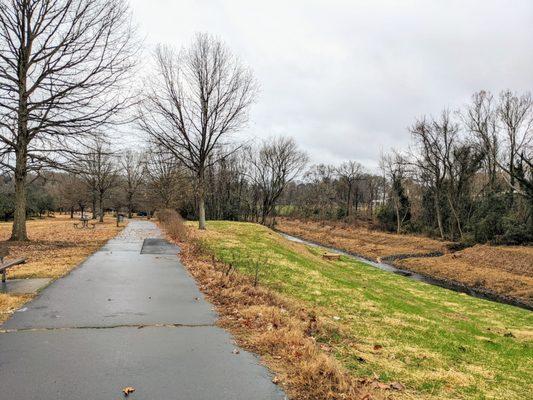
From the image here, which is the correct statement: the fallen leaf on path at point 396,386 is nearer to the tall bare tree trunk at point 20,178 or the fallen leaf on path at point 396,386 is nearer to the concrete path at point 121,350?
the concrete path at point 121,350

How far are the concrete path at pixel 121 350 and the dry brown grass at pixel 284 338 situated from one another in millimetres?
241

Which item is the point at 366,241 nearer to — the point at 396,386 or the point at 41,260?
the point at 41,260

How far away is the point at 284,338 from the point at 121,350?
2.18m

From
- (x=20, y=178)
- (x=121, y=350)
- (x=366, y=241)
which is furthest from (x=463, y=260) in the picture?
(x=121, y=350)

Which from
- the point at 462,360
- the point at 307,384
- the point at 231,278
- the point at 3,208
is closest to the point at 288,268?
the point at 231,278

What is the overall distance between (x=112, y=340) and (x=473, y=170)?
1873 inches

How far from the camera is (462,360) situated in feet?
24.3

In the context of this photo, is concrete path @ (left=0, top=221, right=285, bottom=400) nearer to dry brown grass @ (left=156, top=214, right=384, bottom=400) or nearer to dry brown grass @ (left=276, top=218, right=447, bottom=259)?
dry brown grass @ (left=156, top=214, right=384, bottom=400)

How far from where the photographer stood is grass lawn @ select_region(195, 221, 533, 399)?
566 cm

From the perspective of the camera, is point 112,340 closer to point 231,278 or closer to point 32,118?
point 231,278

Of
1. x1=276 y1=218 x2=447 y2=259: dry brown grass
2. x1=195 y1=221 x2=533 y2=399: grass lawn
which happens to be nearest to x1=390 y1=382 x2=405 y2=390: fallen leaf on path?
x1=195 y1=221 x2=533 y2=399: grass lawn

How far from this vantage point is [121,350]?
203 inches

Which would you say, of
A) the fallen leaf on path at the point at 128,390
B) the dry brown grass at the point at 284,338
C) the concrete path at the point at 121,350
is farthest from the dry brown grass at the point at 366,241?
the fallen leaf on path at the point at 128,390

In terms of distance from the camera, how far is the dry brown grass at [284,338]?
4332 millimetres
